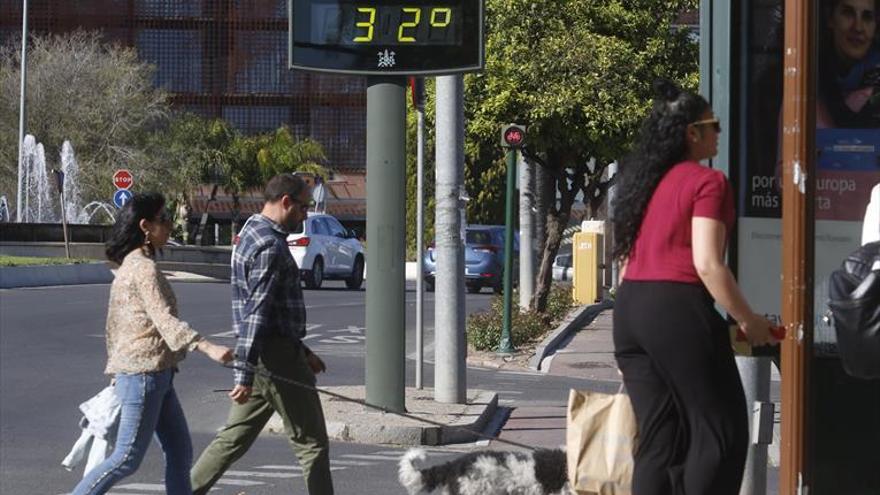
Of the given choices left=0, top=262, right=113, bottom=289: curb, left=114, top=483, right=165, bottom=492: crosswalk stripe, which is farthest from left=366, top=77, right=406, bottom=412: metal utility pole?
left=0, top=262, right=113, bottom=289: curb

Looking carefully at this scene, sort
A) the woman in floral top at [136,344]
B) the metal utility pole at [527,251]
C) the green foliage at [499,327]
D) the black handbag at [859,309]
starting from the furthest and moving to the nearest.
A: the metal utility pole at [527,251], the green foliage at [499,327], the woman in floral top at [136,344], the black handbag at [859,309]

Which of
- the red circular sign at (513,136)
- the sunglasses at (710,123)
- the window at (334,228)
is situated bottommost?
the window at (334,228)

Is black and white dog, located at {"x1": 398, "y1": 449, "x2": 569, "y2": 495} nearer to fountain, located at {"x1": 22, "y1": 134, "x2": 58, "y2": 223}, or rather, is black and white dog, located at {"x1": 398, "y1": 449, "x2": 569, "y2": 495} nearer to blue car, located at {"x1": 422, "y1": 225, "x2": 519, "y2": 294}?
blue car, located at {"x1": 422, "y1": 225, "x2": 519, "y2": 294}

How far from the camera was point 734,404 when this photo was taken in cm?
565

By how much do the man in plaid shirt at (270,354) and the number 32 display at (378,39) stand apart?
4602 mm

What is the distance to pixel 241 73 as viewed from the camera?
252ft

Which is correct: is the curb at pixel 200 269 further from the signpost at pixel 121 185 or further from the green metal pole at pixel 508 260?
the green metal pole at pixel 508 260

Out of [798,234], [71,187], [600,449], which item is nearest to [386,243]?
[600,449]

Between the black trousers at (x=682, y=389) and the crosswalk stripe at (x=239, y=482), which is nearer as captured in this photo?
the black trousers at (x=682, y=389)

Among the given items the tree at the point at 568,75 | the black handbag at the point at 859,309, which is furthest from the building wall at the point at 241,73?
the black handbag at the point at 859,309

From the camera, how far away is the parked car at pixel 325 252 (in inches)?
1332

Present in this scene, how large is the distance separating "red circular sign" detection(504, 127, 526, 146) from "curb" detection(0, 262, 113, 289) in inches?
597

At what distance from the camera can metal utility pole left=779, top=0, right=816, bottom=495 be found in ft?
17.7

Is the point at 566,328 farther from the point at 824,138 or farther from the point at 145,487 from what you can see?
the point at 824,138
